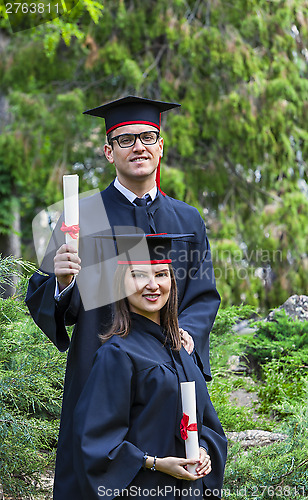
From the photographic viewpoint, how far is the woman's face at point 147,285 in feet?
8.78

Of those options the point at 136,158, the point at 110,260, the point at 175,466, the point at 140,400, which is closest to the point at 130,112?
the point at 136,158

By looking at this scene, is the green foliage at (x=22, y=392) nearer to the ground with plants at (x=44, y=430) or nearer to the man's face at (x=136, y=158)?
the ground with plants at (x=44, y=430)

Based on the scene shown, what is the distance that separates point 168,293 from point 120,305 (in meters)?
0.20

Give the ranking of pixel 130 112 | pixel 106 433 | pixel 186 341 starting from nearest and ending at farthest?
pixel 106 433
pixel 186 341
pixel 130 112

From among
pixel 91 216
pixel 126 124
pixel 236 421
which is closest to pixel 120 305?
pixel 91 216

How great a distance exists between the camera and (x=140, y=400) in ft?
8.69

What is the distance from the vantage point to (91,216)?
10.3 feet

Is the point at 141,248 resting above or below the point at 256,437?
above

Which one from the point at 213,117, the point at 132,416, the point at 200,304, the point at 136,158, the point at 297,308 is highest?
the point at 213,117

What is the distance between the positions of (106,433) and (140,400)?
187 mm

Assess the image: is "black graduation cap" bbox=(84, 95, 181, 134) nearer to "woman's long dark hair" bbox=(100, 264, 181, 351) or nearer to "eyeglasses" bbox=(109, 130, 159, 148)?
"eyeglasses" bbox=(109, 130, 159, 148)

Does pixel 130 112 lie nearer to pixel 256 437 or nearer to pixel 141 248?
pixel 141 248

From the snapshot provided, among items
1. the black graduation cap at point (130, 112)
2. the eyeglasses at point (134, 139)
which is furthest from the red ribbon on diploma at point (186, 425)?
the black graduation cap at point (130, 112)

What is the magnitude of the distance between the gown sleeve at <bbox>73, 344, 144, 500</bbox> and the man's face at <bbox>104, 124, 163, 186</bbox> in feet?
2.86
